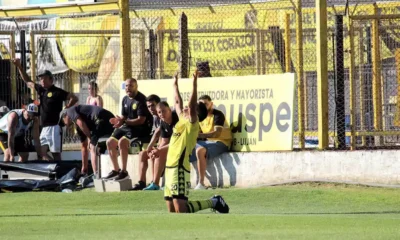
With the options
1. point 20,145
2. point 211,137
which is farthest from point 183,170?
point 20,145

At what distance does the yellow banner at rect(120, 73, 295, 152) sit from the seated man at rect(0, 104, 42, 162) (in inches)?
136

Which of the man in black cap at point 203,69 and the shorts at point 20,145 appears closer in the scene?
the man in black cap at point 203,69

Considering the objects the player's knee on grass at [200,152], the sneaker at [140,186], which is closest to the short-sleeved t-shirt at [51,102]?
the sneaker at [140,186]

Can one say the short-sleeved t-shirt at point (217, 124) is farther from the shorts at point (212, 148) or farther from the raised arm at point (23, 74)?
the raised arm at point (23, 74)

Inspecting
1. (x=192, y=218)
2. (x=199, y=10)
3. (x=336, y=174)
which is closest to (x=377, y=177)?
(x=336, y=174)

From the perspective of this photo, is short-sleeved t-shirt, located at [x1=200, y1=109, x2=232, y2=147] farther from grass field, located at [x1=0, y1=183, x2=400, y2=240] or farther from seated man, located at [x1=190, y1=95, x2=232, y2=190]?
grass field, located at [x1=0, y1=183, x2=400, y2=240]

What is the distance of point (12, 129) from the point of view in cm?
1995

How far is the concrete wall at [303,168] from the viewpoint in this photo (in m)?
15.7

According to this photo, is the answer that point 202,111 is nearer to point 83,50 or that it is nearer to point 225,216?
point 225,216

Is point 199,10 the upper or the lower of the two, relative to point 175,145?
upper

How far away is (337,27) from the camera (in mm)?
16906

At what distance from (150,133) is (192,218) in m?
6.66

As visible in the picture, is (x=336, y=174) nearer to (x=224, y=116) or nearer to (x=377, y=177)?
(x=377, y=177)

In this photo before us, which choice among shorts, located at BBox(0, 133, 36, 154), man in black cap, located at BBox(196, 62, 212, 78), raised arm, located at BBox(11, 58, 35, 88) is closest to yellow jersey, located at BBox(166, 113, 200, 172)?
man in black cap, located at BBox(196, 62, 212, 78)
